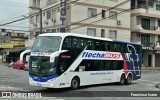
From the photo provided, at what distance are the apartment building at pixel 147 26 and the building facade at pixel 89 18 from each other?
3025mm

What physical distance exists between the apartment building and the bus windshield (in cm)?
4268

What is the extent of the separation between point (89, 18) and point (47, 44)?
32.2m

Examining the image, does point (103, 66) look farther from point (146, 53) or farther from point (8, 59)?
point (8, 59)

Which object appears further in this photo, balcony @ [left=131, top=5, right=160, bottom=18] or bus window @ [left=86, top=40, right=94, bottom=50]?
balcony @ [left=131, top=5, right=160, bottom=18]

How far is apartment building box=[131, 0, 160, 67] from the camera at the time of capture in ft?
207

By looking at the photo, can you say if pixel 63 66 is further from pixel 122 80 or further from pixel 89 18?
pixel 89 18

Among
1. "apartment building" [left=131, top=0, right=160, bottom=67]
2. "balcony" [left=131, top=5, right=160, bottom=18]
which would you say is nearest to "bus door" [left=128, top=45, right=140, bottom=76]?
"apartment building" [left=131, top=0, right=160, bottom=67]

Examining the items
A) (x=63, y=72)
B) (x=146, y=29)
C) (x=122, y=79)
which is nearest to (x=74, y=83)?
(x=63, y=72)

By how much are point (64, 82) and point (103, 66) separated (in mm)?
5177

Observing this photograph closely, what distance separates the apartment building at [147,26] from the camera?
2488 inches

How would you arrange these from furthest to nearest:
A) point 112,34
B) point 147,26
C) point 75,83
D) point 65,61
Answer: point 147,26
point 112,34
point 75,83
point 65,61

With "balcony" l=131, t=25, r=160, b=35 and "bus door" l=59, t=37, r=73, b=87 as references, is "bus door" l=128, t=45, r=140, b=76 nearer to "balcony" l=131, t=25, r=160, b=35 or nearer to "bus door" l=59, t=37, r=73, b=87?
"bus door" l=59, t=37, r=73, b=87

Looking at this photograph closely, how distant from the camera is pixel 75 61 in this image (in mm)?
22516

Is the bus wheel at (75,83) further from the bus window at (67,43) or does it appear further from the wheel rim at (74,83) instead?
the bus window at (67,43)
